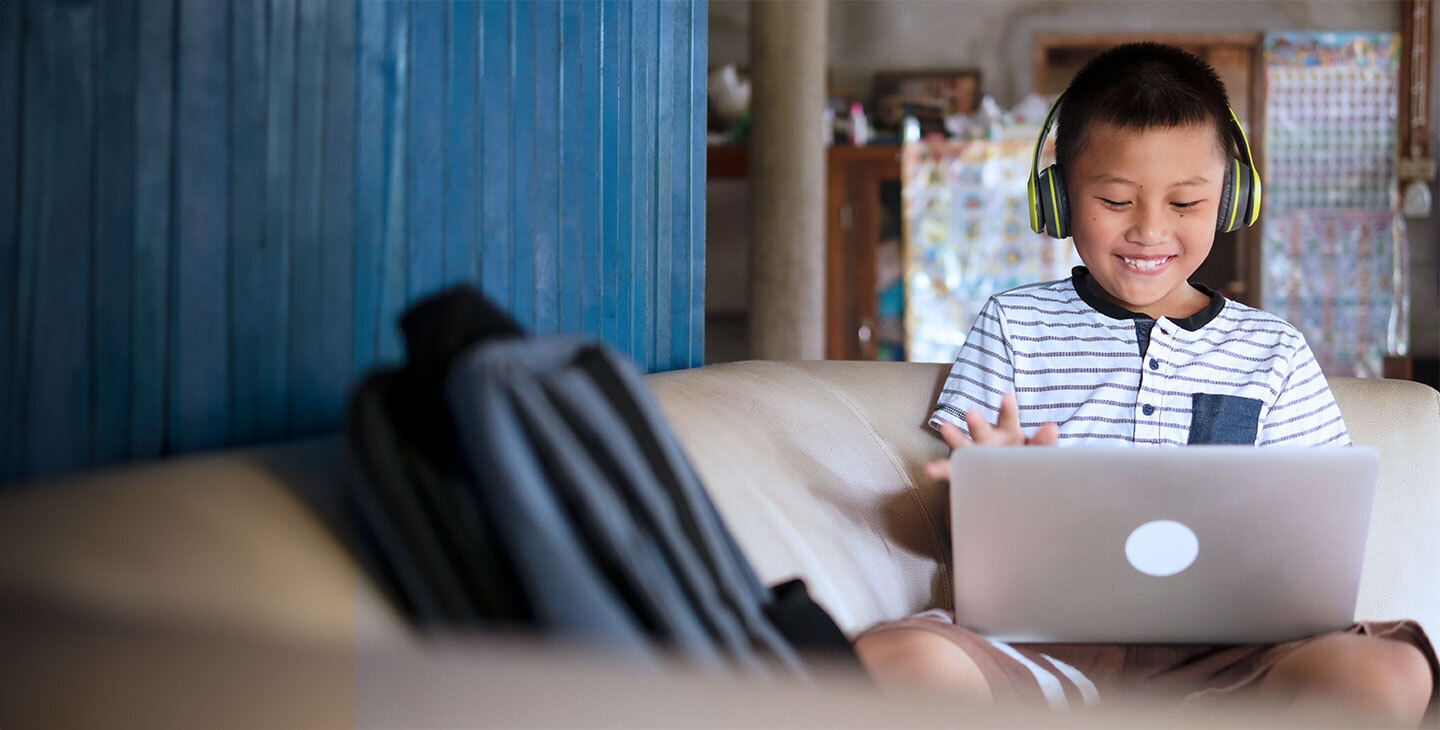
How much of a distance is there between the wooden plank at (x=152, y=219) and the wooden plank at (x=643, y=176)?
2.70ft

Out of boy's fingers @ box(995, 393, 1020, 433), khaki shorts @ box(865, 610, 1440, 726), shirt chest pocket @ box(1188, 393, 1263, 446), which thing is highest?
boy's fingers @ box(995, 393, 1020, 433)

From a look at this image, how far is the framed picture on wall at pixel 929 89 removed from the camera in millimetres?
6066

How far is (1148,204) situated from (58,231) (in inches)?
50.8

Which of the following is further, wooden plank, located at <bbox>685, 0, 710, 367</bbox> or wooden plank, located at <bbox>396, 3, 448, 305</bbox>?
wooden plank, located at <bbox>685, 0, 710, 367</bbox>

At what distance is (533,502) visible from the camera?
24.4 inches

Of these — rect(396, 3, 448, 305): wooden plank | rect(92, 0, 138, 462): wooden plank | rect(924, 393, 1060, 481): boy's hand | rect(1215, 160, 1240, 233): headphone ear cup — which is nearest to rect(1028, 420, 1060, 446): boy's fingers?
rect(924, 393, 1060, 481): boy's hand

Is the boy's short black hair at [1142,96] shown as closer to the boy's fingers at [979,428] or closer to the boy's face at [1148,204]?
the boy's face at [1148,204]

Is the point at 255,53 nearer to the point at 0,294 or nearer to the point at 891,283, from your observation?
the point at 0,294

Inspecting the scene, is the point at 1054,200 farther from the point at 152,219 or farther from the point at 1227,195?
the point at 152,219

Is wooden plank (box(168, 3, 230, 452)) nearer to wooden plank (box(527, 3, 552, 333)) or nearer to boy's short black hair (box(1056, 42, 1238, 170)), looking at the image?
wooden plank (box(527, 3, 552, 333))

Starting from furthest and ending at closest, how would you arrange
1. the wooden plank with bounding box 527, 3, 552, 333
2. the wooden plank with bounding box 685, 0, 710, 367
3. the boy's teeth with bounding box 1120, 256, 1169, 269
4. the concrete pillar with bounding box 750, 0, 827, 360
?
the concrete pillar with bounding box 750, 0, 827, 360
the wooden plank with bounding box 685, 0, 710, 367
the boy's teeth with bounding box 1120, 256, 1169, 269
the wooden plank with bounding box 527, 3, 552, 333

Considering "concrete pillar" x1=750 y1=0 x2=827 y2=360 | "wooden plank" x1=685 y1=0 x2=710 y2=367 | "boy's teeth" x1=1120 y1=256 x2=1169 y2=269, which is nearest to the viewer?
"boy's teeth" x1=1120 y1=256 x2=1169 y2=269

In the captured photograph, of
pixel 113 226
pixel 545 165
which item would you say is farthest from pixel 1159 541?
pixel 113 226

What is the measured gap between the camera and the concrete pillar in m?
4.48
